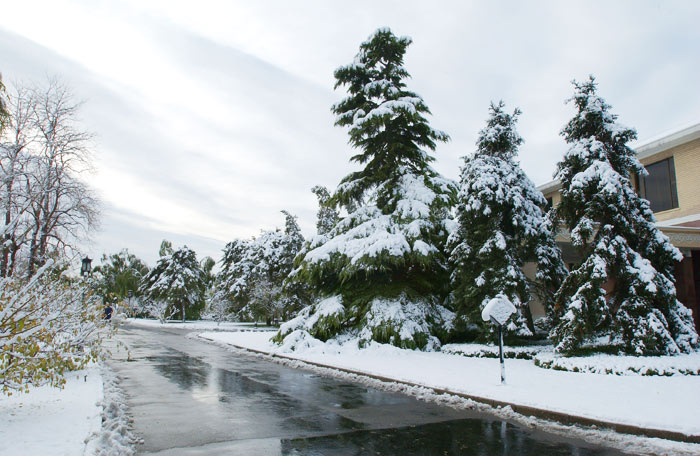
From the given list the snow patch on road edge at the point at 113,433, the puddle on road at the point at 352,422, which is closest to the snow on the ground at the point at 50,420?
the snow patch on road edge at the point at 113,433

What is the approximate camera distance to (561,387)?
31.2ft

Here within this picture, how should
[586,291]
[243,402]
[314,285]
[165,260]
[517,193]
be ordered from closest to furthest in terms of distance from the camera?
[243,402], [586,291], [517,193], [314,285], [165,260]

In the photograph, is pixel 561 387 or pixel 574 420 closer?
pixel 574 420

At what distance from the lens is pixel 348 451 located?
583cm

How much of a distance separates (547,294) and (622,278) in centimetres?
362

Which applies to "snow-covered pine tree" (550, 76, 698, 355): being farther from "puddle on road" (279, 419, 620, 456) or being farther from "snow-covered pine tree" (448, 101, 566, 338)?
"puddle on road" (279, 419, 620, 456)

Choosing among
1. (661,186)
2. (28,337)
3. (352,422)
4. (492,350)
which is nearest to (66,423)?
(28,337)

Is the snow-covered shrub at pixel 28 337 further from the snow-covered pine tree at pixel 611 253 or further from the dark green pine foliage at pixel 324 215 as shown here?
the dark green pine foliage at pixel 324 215

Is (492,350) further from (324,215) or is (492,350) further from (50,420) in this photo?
(324,215)

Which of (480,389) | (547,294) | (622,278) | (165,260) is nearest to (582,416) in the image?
(480,389)

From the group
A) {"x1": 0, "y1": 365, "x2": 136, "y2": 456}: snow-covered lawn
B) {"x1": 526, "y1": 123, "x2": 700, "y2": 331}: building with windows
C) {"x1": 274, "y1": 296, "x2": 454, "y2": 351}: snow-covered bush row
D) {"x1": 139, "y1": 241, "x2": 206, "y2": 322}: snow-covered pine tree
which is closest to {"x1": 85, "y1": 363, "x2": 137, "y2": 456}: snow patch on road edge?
{"x1": 0, "y1": 365, "x2": 136, "y2": 456}: snow-covered lawn

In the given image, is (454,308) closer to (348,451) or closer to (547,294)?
(547,294)

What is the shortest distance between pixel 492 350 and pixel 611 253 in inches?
185

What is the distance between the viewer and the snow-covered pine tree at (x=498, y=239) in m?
15.5
